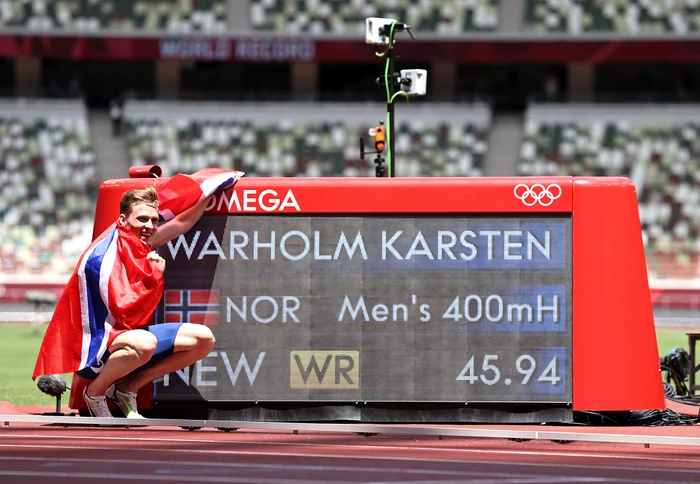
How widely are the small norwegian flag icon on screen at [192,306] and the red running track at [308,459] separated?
921 millimetres

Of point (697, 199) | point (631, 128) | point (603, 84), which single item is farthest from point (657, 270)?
point (603, 84)

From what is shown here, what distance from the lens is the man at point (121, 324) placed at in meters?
10.3

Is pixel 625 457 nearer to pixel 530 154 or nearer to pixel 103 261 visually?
pixel 103 261

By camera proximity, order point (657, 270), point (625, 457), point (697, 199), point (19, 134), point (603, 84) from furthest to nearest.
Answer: point (603, 84) → point (19, 134) → point (697, 199) → point (657, 270) → point (625, 457)

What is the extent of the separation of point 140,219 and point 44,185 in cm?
3809

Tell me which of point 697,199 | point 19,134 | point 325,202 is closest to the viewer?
point 325,202

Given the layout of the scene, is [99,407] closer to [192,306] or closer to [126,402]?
[126,402]

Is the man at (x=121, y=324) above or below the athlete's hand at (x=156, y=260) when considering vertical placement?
below

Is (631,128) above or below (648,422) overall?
above

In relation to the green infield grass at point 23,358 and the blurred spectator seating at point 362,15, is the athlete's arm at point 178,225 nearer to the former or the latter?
the green infield grass at point 23,358

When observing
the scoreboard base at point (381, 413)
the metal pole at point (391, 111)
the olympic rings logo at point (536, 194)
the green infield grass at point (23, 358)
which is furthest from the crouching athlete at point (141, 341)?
the metal pole at point (391, 111)

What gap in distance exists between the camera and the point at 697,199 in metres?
46.3

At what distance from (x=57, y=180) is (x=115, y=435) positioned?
3880 centimetres

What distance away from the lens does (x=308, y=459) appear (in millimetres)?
8586
